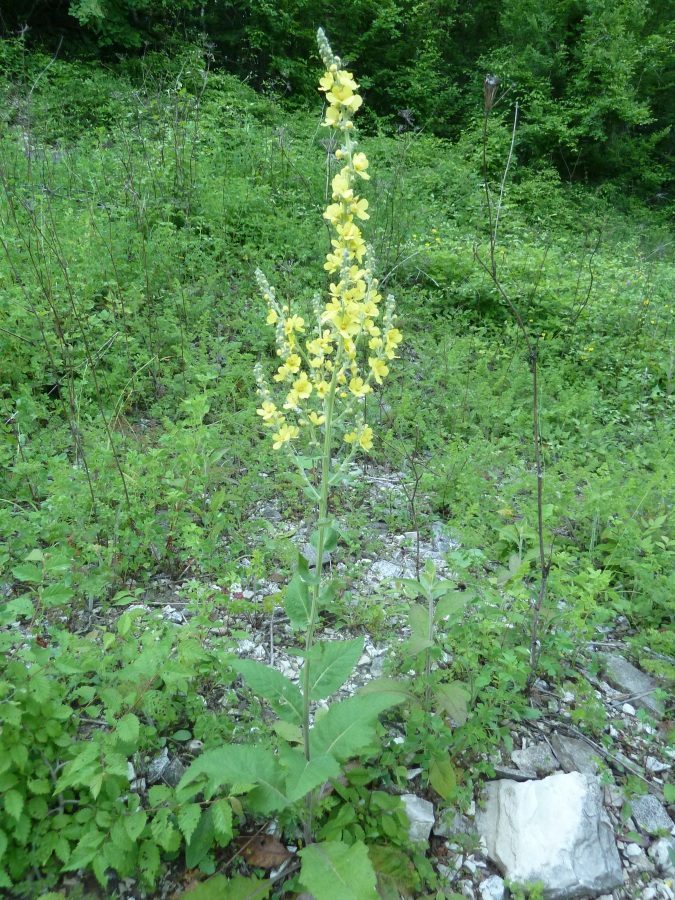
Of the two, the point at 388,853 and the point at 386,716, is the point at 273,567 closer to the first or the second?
the point at 386,716

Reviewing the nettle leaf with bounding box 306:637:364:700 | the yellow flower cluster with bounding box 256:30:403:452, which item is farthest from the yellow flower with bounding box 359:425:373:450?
the nettle leaf with bounding box 306:637:364:700

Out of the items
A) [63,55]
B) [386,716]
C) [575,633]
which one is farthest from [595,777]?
[63,55]

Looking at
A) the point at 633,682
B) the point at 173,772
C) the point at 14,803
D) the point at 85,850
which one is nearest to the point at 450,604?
the point at 633,682

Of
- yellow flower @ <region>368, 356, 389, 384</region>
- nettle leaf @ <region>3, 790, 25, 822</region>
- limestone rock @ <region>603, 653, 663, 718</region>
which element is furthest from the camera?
limestone rock @ <region>603, 653, 663, 718</region>

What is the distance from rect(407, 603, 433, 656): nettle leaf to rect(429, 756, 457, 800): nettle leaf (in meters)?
0.38

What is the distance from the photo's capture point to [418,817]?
6.37ft

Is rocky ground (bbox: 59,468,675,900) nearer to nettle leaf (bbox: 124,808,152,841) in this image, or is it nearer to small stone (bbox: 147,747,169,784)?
small stone (bbox: 147,747,169,784)

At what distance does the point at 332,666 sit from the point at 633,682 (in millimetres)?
1537

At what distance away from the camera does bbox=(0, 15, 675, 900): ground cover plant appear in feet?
5.73

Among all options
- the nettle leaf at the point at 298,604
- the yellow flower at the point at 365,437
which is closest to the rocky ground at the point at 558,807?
the nettle leaf at the point at 298,604

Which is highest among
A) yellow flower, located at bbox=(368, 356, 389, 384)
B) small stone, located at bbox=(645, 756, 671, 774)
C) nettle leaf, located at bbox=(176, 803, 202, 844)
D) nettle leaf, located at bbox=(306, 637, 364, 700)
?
yellow flower, located at bbox=(368, 356, 389, 384)

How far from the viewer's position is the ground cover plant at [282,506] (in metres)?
1.75

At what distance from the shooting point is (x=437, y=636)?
2490 mm

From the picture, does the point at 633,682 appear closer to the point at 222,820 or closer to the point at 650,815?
the point at 650,815
